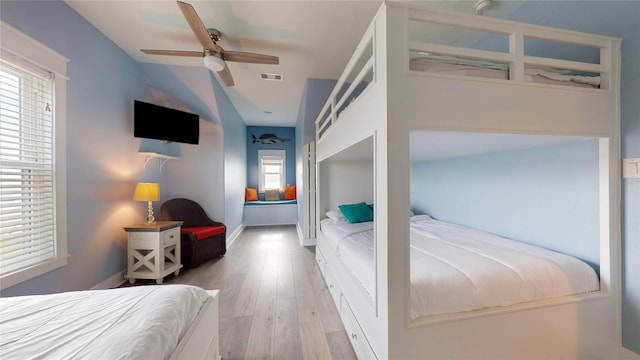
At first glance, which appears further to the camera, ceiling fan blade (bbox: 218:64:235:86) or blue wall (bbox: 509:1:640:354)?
ceiling fan blade (bbox: 218:64:235:86)

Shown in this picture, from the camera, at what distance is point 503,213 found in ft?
6.36

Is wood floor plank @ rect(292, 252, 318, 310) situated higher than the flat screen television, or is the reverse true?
the flat screen television

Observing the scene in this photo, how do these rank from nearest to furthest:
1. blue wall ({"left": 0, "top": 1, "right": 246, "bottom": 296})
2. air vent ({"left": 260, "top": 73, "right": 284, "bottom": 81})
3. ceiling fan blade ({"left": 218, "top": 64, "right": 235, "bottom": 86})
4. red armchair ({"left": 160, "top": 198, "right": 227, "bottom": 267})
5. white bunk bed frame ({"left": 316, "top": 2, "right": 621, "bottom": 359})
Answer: white bunk bed frame ({"left": 316, "top": 2, "right": 621, "bottom": 359})
blue wall ({"left": 0, "top": 1, "right": 246, "bottom": 296})
ceiling fan blade ({"left": 218, "top": 64, "right": 235, "bottom": 86})
red armchair ({"left": 160, "top": 198, "right": 227, "bottom": 267})
air vent ({"left": 260, "top": 73, "right": 284, "bottom": 81})

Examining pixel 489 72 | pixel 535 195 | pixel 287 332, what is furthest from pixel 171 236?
pixel 535 195

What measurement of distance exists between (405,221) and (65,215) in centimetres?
275

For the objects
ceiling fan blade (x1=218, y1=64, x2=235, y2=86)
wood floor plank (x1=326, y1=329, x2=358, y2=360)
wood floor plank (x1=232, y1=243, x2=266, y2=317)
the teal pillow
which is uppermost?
ceiling fan blade (x1=218, y1=64, x2=235, y2=86)

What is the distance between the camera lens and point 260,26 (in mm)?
2184

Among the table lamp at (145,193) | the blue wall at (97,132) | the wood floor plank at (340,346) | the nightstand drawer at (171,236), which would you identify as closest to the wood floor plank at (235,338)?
the wood floor plank at (340,346)

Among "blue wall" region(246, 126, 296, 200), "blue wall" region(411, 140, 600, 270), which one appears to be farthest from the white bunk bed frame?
"blue wall" region(246, 126, 296, 200)

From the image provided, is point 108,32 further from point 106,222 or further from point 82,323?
point 82,323

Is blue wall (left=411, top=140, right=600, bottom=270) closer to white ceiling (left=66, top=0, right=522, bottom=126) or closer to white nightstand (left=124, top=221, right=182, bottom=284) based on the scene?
white ceiling (left=66, top=0, right=522, bottom=126)

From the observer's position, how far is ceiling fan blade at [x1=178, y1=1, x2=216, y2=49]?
1.52m

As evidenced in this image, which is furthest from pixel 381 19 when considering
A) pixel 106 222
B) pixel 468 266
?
pixel 106 222

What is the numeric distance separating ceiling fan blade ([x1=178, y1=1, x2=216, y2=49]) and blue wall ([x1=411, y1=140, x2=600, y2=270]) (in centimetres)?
280
